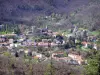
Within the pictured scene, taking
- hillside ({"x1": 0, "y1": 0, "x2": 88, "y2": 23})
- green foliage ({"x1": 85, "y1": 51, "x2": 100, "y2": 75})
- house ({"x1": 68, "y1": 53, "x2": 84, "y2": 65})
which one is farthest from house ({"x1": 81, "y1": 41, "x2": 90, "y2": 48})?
green foliage ({"x1": 85, "y1": 51, "x2": 100, "y2": 75})

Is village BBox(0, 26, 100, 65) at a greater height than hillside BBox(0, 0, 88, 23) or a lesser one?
lesser

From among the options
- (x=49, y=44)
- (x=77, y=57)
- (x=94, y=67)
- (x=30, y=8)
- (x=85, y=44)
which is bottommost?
(x=77, y=57)

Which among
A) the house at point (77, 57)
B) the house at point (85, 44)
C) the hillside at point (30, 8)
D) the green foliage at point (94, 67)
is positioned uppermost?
the hillside at point (30, 8)

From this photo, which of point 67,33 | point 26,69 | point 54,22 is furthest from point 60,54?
point 54,22

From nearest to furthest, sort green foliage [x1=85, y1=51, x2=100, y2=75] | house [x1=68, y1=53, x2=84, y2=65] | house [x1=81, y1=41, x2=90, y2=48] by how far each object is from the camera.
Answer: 1. green foliage [x1=85, y1=51, x2=100, y2=75]
2. house [x1=68, y1=53, x2=84, y2=65]
3. house [x1=81, y1=41, x2=90, y2=48]

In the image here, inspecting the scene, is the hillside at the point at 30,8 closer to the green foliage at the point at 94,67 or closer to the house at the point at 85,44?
the house at the point at 85,44

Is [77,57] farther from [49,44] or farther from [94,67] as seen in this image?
[94,67]

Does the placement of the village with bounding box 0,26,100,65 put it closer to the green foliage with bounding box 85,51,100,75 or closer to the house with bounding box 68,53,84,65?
the house with bounding box 68,53,84,65

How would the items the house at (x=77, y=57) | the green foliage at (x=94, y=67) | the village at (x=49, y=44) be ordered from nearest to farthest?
the green foliage at (x=94, y=67), the house at (x=77, y=57), the village at (x=49, y=44)

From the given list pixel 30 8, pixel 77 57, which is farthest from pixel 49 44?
pixel 30 8

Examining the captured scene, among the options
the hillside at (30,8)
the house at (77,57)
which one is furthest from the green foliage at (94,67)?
the hillside at (30,8)
